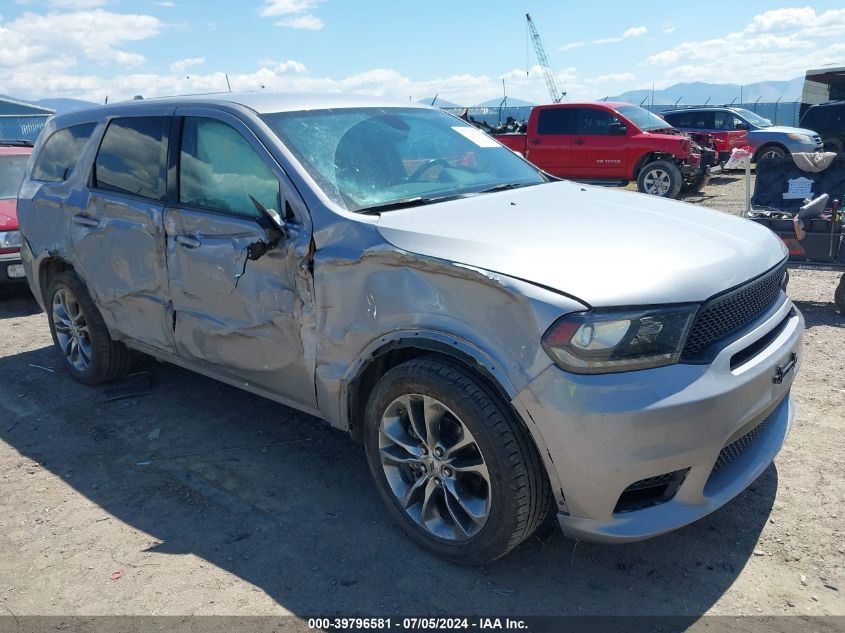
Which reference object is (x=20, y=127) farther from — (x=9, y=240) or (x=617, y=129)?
(x=617, y=129)

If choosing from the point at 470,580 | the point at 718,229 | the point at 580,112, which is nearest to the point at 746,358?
the point at 718,229

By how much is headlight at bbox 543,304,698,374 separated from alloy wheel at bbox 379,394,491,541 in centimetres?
55

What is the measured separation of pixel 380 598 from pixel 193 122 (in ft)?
8.82

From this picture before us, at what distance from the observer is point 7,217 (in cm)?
797

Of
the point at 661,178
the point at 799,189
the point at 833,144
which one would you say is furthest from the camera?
the point at 833,144

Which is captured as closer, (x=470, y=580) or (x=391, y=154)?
(x=470, y=580)

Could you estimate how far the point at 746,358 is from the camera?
279cm

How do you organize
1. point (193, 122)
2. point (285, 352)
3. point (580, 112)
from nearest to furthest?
point (285, 352) < point (193, 122) < point (580, 112)

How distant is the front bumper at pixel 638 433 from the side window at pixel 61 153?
3827 mm

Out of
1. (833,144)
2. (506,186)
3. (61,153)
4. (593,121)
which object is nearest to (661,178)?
(593,121)

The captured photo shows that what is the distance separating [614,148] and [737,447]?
1218cm

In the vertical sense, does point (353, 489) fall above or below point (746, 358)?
below

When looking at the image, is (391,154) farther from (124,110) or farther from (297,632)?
(297,632)

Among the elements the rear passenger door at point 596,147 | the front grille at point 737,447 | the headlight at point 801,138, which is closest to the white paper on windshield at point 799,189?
the front grille at point 737,447
